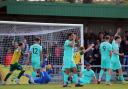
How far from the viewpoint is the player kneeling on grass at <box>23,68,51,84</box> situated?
76.9ft

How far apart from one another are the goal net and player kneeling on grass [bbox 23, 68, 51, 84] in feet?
2.81

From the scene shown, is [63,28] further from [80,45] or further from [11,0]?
[11,0]

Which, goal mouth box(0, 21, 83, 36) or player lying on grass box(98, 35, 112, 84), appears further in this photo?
goal mouth box(0, 21, 83, 36)

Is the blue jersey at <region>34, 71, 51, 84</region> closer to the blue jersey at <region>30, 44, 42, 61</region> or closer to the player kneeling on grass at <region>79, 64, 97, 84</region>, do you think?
the blue jersey at <region>30, 44, 42, 61</region>

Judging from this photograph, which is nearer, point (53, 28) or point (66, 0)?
point (53, 28)

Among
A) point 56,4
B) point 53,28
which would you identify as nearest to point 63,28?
point 53,28

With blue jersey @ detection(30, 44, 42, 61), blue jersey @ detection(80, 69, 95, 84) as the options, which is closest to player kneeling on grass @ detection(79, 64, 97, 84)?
blue jersey @ detection(80, 69, 95, 84)

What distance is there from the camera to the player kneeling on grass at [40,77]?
23427mm

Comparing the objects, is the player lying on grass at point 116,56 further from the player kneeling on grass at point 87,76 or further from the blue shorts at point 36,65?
the blue shorts at point 36,65

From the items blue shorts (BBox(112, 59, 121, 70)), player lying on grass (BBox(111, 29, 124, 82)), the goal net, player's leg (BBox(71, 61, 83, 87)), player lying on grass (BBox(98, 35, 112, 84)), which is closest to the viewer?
player's leg (BBox(71, 61, 83, 87))

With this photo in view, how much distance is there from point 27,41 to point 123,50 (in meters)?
5.35

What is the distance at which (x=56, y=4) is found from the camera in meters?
29.1

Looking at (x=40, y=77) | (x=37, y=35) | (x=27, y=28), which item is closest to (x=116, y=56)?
(x=40, y=77)

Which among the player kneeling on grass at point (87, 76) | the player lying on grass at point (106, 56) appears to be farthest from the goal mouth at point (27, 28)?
the player lying on grass at point (106, 56)
